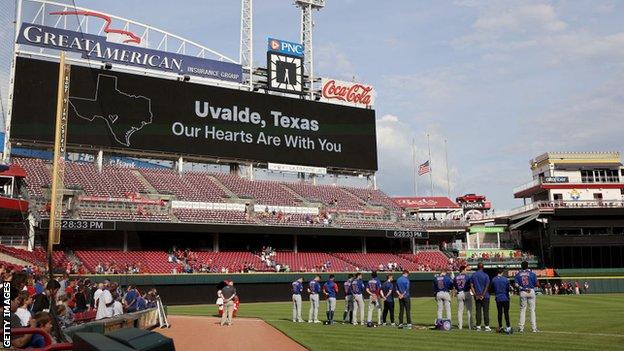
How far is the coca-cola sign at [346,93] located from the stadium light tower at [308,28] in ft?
4.23

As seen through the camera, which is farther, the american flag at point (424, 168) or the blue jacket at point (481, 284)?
the american flag at point (424, 168)

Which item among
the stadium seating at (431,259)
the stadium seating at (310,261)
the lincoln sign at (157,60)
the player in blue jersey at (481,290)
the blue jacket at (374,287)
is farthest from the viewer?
the stadium seating at (431,259)

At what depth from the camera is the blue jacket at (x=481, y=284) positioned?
14695mm

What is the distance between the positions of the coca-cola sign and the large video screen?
872 millimetres

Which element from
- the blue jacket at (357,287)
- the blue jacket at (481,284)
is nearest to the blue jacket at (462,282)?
the blue jacket at (481,284)

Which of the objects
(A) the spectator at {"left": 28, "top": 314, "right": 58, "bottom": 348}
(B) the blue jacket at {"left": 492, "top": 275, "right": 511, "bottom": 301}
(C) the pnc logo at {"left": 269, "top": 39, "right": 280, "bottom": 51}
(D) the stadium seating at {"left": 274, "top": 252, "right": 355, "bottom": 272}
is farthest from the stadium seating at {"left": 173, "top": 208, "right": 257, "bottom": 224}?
(A) the spectator at {"left": 28, "top": 314, "right": 58, "bottom": 348}

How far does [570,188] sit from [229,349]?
171 ft

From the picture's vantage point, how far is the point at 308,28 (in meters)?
51.9

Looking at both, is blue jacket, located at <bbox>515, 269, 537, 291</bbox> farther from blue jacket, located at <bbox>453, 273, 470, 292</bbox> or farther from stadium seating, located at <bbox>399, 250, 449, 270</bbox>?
stadium seating, located at <bbox>399, 250, 449, 270</bbox>

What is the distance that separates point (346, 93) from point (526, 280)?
124 feet

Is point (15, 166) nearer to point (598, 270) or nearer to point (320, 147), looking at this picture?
point (320, 147)

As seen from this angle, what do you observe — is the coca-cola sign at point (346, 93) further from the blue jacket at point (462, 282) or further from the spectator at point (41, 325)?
the spectator at point (41, 325)

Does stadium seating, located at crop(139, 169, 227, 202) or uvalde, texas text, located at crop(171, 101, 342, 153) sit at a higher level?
uvalde, texas text, located at crop(171, 101, 342, 153)

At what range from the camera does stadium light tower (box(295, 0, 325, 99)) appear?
5081 cm
